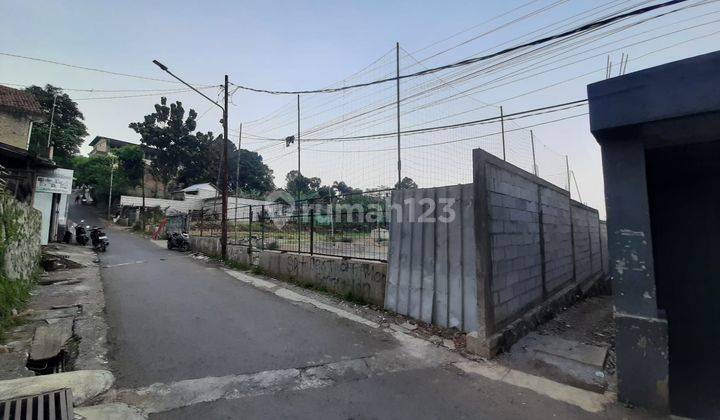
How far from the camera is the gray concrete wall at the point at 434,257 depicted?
4.54 metres

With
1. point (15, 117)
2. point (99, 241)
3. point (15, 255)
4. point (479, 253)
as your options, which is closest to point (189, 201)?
point (15, 117)

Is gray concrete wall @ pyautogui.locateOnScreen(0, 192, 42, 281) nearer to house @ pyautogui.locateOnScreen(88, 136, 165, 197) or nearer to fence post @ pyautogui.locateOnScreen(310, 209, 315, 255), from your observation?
fence post @ pyautogui.locateOnScreen(310, 209, 315, 255)

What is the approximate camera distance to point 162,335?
4473 mm

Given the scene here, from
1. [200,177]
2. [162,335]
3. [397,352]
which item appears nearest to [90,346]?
[162,335]

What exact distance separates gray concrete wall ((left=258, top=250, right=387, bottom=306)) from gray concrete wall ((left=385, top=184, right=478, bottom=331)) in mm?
461

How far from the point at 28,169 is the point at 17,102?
25.5 feet

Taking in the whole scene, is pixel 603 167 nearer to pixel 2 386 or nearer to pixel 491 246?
pixel 491 246

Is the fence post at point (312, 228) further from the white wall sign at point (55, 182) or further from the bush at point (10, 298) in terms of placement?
the white wall sign at point (55, 182)

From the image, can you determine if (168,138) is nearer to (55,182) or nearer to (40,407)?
(55,182)

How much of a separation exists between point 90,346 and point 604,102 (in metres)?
6.52

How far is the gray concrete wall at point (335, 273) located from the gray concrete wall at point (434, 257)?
461 millimetres

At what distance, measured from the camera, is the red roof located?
17.2 meters

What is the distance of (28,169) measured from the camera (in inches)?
533

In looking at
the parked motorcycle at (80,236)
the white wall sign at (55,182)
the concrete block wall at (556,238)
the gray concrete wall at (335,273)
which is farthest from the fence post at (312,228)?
the parked motorcycle at (80,236)
